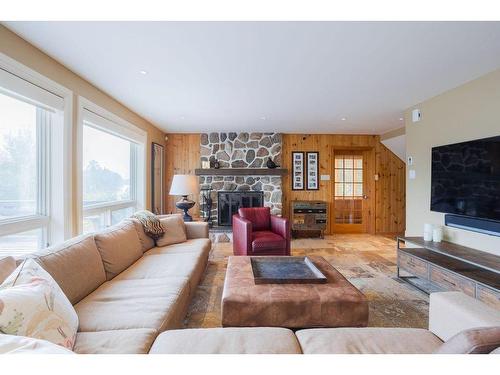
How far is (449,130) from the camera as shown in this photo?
9.70 feet

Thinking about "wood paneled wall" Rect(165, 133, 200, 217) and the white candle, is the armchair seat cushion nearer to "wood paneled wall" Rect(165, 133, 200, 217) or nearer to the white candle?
the white candle

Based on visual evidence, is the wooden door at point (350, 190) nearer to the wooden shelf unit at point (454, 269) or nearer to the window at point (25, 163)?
the wooden shelf unit at point (454, 269)

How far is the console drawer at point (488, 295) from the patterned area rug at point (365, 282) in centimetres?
44

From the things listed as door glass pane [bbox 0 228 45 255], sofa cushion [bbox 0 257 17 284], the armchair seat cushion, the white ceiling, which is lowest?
the armchair seat cushion

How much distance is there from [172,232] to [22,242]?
1.37 metres

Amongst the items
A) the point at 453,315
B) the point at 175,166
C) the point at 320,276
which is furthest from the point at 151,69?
the point at 175,166

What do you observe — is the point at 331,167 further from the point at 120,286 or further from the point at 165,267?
the point at 120,286

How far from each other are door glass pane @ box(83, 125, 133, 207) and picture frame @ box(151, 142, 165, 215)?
0.54m

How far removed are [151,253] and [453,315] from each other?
249cm

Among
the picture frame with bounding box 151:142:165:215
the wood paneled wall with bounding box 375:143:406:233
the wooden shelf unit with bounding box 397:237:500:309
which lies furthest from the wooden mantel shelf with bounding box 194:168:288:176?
the wooden shelf unit with bounding box 397:237:500:309

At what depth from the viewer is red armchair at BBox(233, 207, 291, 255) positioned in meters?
3.30

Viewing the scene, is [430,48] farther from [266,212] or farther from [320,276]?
[266,212]

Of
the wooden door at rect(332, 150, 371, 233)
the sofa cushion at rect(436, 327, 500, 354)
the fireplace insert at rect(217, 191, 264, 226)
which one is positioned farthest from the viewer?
the wooden door at rect(332, 150, 371, 233)

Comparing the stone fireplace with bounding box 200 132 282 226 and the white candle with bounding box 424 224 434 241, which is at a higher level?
the stone fireplace with bounding box 200 132 282 226
